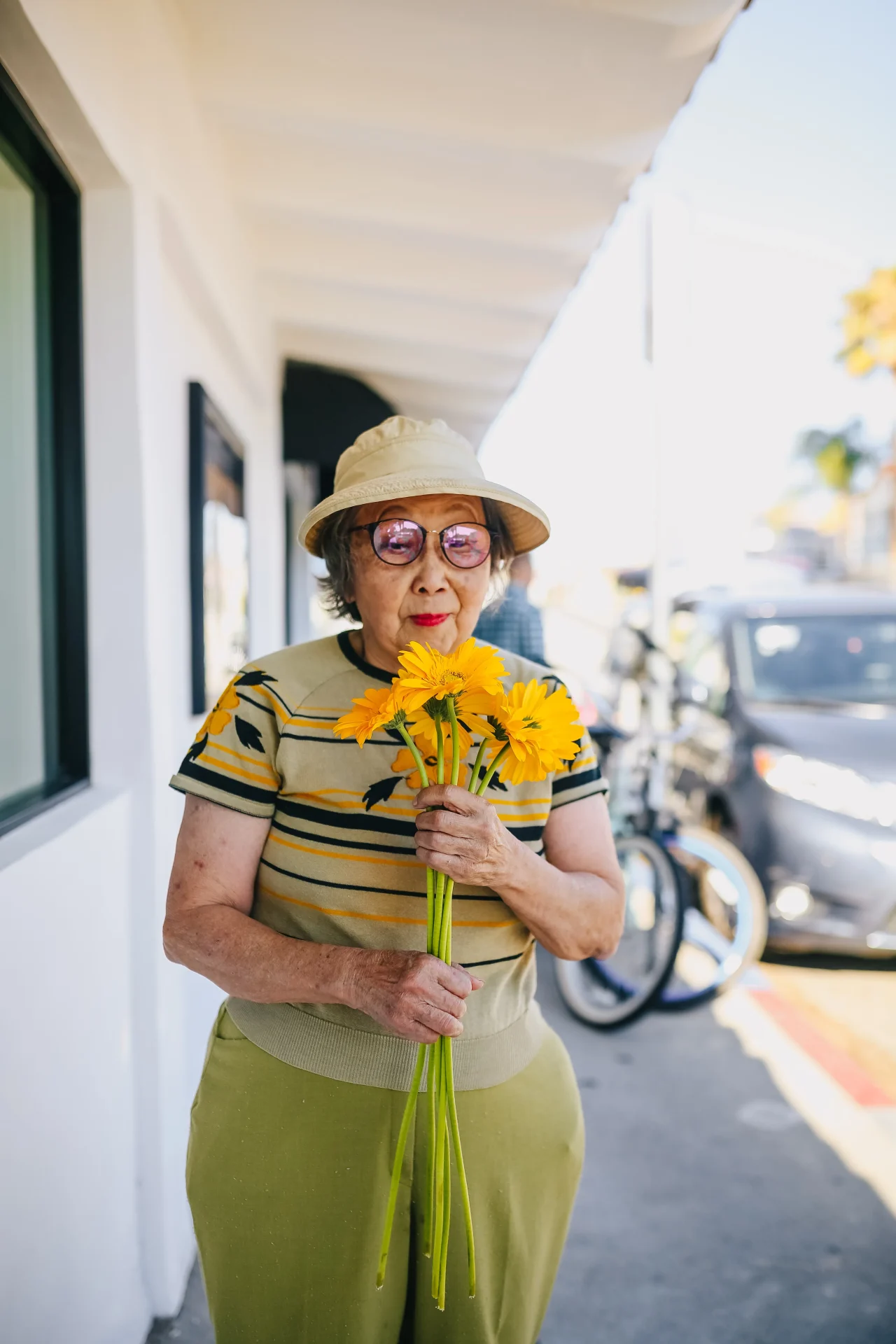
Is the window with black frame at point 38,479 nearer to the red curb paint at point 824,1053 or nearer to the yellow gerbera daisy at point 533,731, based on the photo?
the yellow gerbera daisy at point 533,731

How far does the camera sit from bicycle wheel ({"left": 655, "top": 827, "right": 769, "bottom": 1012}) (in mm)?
4254

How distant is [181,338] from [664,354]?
2.72 metres

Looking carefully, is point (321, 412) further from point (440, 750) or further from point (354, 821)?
point (440, 750)

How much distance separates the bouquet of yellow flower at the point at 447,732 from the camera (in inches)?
44.0

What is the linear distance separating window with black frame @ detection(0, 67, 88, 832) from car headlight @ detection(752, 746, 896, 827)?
3.79 metres

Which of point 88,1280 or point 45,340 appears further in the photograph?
point 45,340

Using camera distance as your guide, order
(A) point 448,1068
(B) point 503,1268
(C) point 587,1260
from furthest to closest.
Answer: (C) point 587,1260, (B) point 503,1268, (A) point 448,1068

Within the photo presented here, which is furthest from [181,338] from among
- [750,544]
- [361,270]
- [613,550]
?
[750,544]

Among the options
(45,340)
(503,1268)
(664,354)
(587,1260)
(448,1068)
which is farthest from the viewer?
(664,354)

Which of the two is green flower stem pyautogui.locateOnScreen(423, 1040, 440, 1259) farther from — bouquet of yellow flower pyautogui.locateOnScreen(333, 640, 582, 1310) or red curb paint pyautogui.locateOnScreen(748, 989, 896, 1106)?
red curb paint pyautogui.locateOnScreen(748, 989, 896, 1106)

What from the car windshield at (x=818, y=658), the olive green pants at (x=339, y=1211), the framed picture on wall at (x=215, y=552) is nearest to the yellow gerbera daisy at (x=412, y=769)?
the olive green pants at (x=339, y=1211)

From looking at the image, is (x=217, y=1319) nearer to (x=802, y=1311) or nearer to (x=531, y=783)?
(x=531, y=783)

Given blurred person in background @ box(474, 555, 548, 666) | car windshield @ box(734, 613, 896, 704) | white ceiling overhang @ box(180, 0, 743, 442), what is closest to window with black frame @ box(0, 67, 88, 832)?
white ceiling overhang @ box(180, 0, 743, 442)

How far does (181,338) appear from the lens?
2.87m
